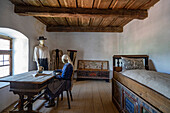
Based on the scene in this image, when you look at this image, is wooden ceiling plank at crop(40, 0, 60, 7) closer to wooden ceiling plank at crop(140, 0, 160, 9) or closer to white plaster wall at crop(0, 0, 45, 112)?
white plaster wall at crop(0, 0, 45, 112)

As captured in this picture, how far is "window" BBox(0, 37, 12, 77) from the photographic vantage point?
262 cm

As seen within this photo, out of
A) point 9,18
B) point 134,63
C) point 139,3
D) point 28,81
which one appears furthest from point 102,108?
point 9,18

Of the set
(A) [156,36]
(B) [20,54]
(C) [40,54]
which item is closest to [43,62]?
(C) [40,54]

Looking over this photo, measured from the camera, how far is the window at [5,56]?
2.62 metres

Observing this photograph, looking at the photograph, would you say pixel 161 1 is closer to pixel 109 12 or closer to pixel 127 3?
pixel 127 3

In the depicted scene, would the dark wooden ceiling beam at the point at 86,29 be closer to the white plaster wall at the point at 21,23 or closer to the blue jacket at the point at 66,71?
the white plaster wall at the point at 21,23

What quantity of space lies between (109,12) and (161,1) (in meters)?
1.38

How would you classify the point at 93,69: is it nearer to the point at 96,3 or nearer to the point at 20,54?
the point at 96,3

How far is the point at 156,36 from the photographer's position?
2.57 m

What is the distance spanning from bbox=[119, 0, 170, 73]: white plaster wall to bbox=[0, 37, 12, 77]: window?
4.56 meters

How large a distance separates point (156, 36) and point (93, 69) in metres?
3.21

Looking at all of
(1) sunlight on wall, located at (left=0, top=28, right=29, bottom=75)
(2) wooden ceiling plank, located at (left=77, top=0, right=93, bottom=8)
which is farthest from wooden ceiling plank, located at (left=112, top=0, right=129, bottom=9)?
(1) sunlight on wall, located at (left=0, top=28, right=29, bottom=75)

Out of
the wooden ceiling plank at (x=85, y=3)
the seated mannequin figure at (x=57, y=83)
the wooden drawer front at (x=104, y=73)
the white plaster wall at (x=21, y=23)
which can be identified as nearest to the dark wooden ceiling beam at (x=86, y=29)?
the white plaster wall at (x=21, y=23)

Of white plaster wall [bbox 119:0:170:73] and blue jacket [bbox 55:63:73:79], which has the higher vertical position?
white plaster wall [bbox 119:0:170:73]
